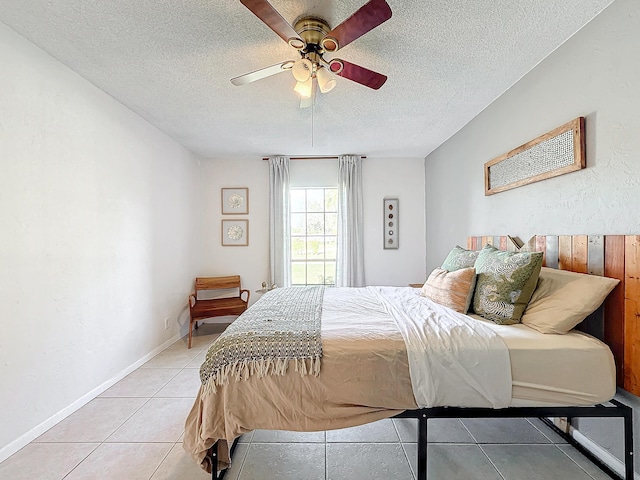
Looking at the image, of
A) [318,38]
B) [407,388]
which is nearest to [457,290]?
[407,388]

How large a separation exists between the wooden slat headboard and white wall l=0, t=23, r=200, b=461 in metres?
3.29

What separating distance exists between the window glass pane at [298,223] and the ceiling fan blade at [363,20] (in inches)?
118

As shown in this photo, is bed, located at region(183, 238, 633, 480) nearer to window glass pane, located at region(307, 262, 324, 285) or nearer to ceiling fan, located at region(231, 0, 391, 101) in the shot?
ceiling fan, located at region(231, 0, 391, 101)

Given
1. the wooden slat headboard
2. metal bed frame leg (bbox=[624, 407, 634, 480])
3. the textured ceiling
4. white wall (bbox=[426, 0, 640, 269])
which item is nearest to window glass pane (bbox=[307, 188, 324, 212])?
the textured ceiling

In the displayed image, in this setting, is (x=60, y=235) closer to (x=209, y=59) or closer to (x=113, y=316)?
(x=113, y=316)

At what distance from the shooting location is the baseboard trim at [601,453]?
59.3 inches

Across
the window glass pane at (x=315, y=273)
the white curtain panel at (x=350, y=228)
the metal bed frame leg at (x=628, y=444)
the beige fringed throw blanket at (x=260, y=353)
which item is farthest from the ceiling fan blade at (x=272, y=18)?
the window glass pane at (x=315, y=273)

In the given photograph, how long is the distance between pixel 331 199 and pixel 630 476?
372 cm

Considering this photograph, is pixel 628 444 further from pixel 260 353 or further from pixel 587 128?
pixel 260 353

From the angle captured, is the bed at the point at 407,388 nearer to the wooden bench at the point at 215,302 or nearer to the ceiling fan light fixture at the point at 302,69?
the ceiling fan light fixture at the point at 302,69

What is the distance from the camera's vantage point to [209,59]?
6.54ft

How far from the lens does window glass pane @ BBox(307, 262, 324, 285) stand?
4.41m

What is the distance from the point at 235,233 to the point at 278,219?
2.29ft

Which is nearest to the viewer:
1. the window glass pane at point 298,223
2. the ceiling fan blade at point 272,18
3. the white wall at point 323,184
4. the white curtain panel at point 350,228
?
the ceiling fan blade at point 272,18
